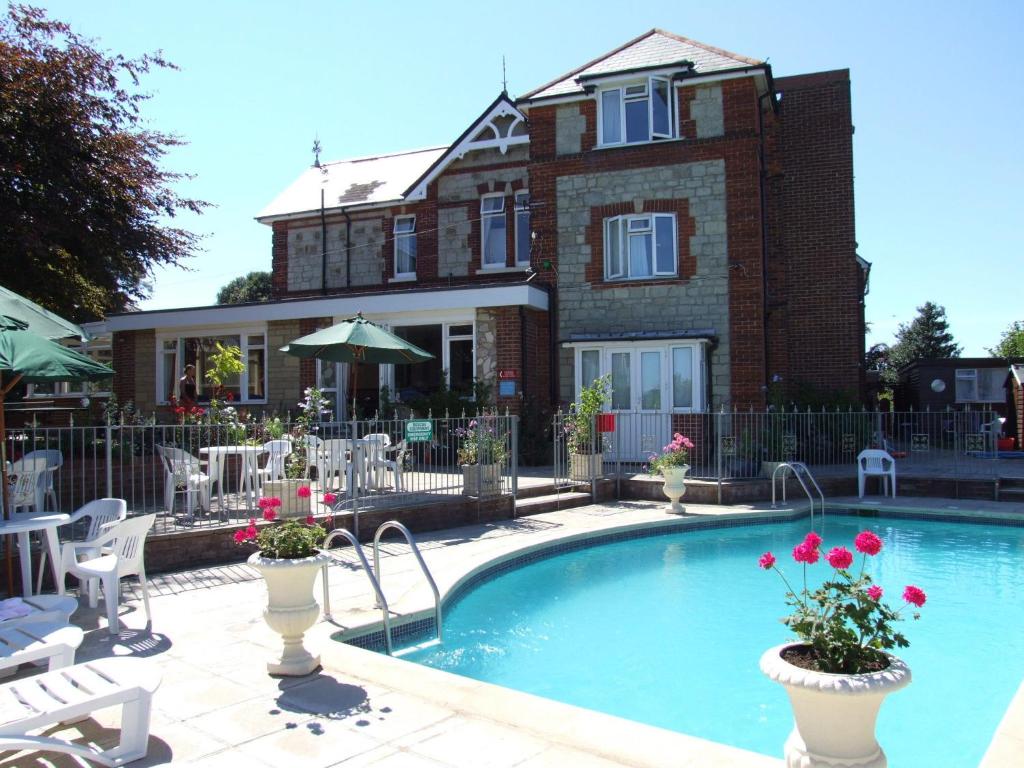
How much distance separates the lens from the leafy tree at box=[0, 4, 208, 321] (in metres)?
12.5

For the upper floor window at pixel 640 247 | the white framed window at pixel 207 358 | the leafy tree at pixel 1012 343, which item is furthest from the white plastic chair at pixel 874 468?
the leafy tree at pixel 1012 343

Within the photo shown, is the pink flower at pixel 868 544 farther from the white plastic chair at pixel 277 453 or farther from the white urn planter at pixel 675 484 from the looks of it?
the white urn planter at pixel 675 484

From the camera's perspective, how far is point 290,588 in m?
4.98

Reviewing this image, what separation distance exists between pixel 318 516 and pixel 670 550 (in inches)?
194

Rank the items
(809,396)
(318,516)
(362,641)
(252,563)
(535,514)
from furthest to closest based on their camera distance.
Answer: (809,396)
(535,514)
(318,516)
(362,641)
(252,563)

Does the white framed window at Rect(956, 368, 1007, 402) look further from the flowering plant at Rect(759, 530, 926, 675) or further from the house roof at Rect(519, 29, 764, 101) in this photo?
the flowering plant at Rect(759, 530, 926, 675)

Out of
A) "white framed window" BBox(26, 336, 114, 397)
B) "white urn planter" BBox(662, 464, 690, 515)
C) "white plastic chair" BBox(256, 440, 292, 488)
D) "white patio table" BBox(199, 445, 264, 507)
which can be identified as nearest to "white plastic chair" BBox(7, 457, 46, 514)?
"white patio table" BBox(199, 445, 264, 507)

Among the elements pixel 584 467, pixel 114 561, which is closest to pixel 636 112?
pixel 584 467

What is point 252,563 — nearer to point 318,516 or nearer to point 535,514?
point 318,516

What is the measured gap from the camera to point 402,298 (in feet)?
56.5

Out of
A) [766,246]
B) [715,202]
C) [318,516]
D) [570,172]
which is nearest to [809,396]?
[766,246]

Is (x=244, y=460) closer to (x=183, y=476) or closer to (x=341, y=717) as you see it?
(x=183, y=476)

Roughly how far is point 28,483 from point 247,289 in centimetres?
4795

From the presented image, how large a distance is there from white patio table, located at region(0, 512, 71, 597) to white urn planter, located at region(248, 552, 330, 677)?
2.07 meters
